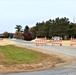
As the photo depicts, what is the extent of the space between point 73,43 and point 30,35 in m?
93.6

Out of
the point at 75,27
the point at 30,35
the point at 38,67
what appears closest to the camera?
the point at 38,67

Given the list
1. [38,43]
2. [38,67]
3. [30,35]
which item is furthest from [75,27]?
[38,67]

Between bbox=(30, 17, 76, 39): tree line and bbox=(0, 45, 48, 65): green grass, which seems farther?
bbox=(30, 17, 76, 39): tree line

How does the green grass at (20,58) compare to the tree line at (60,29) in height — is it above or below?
below

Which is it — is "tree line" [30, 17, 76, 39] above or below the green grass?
above

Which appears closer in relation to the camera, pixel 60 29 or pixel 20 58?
pixel 20 58

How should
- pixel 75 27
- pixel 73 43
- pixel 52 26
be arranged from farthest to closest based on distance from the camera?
pixel 52 26, pixel 75 27, pixel 73 43

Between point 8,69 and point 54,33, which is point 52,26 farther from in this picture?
point 8,69

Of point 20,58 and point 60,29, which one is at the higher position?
point 60,29

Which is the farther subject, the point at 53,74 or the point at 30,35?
the point at 30,35

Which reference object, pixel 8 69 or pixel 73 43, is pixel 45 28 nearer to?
pixel 73 43

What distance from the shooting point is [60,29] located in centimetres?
11694

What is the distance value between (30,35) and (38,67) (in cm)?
12745

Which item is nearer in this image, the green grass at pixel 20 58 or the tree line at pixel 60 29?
the green grass at pixel 20 58
